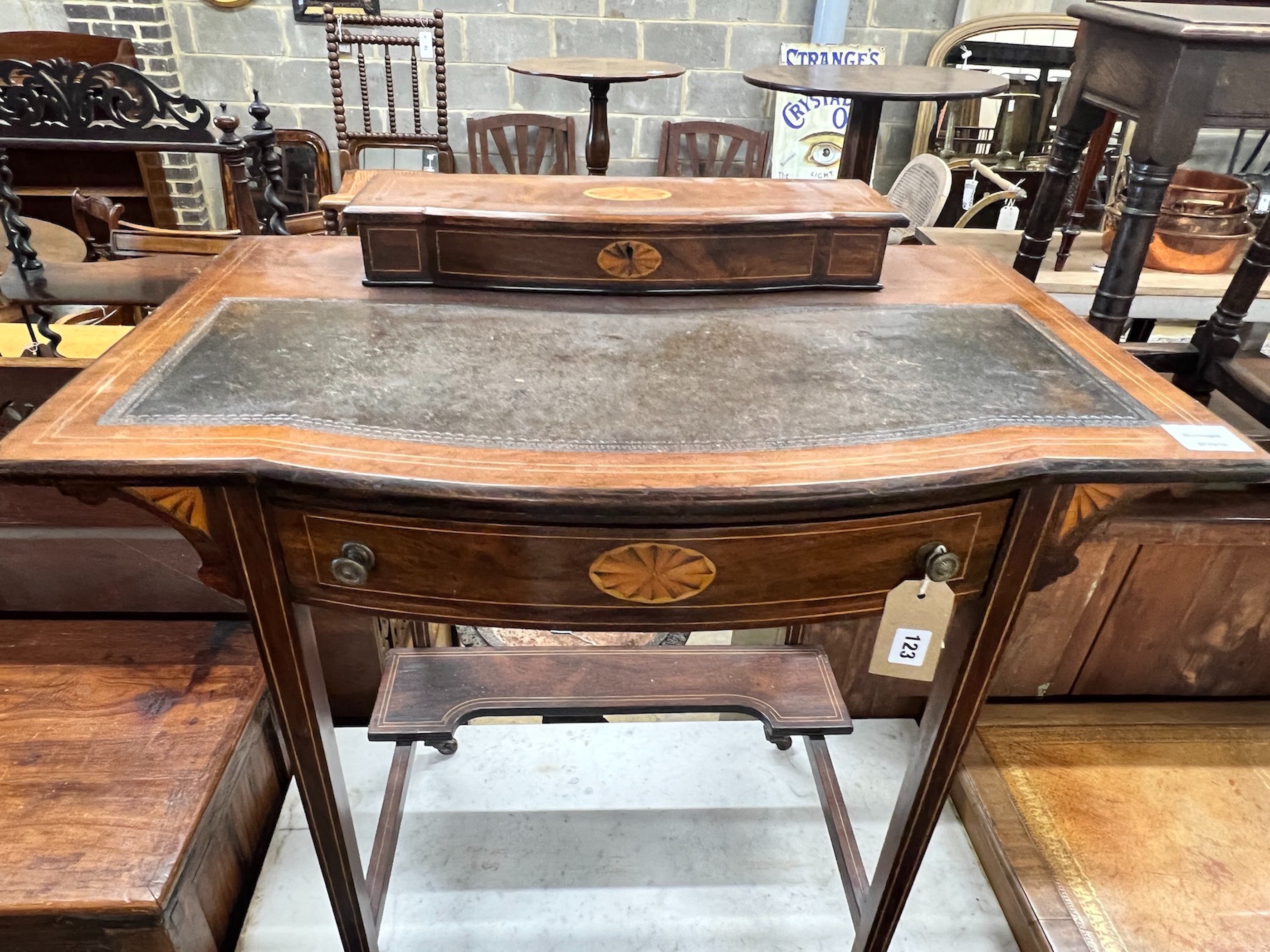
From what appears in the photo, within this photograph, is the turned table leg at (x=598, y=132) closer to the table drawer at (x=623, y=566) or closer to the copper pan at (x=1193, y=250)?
the copper pan at (x=1193, y=250)

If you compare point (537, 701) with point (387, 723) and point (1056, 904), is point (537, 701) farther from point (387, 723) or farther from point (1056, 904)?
point (1056, 904)

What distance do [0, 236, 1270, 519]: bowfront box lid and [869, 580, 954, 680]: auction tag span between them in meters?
0.11

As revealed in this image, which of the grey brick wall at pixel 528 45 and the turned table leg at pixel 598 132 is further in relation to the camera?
the grey brick wall at pixel 528 45

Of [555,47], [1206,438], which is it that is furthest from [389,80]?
[1206,438]

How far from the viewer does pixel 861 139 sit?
2.40 meters

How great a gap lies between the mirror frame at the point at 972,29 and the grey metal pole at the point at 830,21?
0.43 meters

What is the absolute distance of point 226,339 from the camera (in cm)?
90

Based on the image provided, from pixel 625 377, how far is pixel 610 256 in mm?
247

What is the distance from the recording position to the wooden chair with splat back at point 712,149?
3723mm

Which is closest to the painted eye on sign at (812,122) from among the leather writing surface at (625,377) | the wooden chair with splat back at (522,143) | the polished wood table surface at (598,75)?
the polished wood table surface at (598,75)

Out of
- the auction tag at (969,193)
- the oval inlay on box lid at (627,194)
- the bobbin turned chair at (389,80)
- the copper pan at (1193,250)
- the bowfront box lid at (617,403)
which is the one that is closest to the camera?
the bowfront box lid at (617,403)

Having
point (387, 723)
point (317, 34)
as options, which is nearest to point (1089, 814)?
point (387, 723)

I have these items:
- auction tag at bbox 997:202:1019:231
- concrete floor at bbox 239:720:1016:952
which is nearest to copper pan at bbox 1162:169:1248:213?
auction tag at bbox 997:202:1019:231

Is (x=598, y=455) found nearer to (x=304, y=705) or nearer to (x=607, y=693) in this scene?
(x=304, y=705)
